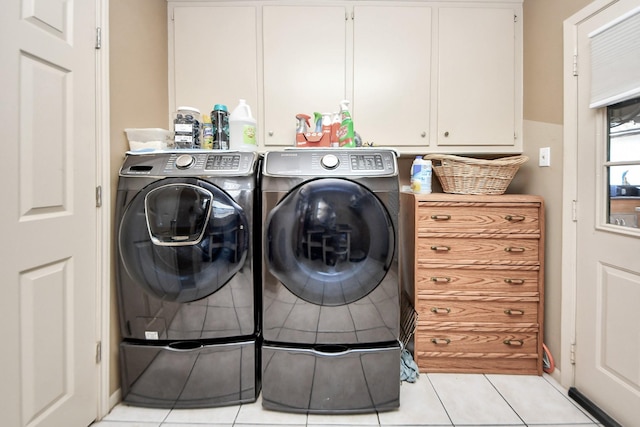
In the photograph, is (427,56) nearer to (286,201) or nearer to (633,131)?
(633,131)

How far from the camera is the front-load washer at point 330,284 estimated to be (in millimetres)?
1249

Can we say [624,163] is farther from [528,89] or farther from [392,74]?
[392,74]

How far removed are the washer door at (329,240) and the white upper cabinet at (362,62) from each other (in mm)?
690

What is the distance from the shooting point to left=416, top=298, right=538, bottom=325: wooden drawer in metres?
1.58

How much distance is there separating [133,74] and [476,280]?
2.05m

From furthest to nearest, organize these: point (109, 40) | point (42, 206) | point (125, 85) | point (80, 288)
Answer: point (125, 85), point (109, 40), point (80, 288), point (42, 206)

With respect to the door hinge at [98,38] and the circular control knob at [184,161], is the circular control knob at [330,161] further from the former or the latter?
the door hinge at [98,38]

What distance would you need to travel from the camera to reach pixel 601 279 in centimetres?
134

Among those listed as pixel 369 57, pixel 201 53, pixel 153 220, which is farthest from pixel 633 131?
pixel 201 53

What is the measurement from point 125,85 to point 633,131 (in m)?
2.25

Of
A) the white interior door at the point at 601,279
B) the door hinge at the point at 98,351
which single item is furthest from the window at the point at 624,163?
the door hinge at the point at 98,351

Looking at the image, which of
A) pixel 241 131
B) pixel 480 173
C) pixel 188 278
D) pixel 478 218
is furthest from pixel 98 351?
pixel 480 173

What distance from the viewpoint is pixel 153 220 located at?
1.27 metres

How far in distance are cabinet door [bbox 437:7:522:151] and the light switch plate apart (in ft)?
0.63
